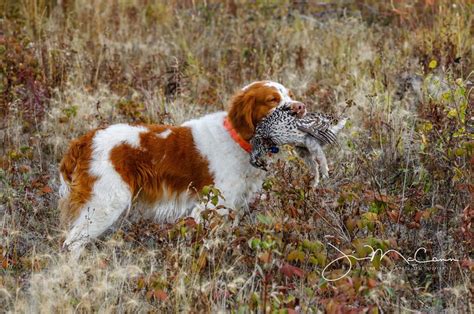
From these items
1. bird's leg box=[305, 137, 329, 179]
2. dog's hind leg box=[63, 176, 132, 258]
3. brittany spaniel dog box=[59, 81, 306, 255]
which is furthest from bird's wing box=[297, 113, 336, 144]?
dog's hind leg box=[63, 176, 132, 258]

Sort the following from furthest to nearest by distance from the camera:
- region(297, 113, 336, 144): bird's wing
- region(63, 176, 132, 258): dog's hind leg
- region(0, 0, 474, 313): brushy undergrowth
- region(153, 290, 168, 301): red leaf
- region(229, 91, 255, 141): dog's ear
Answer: region(229, 91, 255, 141): dog's ear → region(63, 176, 132, 258): dog's hind leg → region(297, 113, 336, 144): bird's wing → region(0, 0, 474, 313): brushy undergrowth → region(153, 290, 168, 301): red leaf

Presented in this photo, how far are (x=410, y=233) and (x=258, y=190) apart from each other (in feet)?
3.32

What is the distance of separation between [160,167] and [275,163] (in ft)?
2.41

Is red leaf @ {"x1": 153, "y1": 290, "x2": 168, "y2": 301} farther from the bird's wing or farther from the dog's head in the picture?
the dog's head

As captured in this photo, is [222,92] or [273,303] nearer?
[273,303]

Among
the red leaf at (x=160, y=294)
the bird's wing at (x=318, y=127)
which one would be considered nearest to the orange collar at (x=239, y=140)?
the bird's wing at (x=318, y=127)

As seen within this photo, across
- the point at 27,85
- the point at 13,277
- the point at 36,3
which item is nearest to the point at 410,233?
the point at 13,277

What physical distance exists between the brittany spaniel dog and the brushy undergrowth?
0.15m

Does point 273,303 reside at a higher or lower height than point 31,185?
higher

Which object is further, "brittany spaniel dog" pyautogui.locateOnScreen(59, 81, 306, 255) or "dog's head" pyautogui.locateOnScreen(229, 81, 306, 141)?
"dog's head" pyautogui.locateOnScreen(229, 81, 306, 141)

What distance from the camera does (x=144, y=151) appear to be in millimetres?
4480

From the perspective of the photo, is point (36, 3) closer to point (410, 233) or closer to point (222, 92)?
point (222, 92)

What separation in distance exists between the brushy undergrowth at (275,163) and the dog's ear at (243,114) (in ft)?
1.02

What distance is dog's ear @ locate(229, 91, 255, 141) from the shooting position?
449 cm
